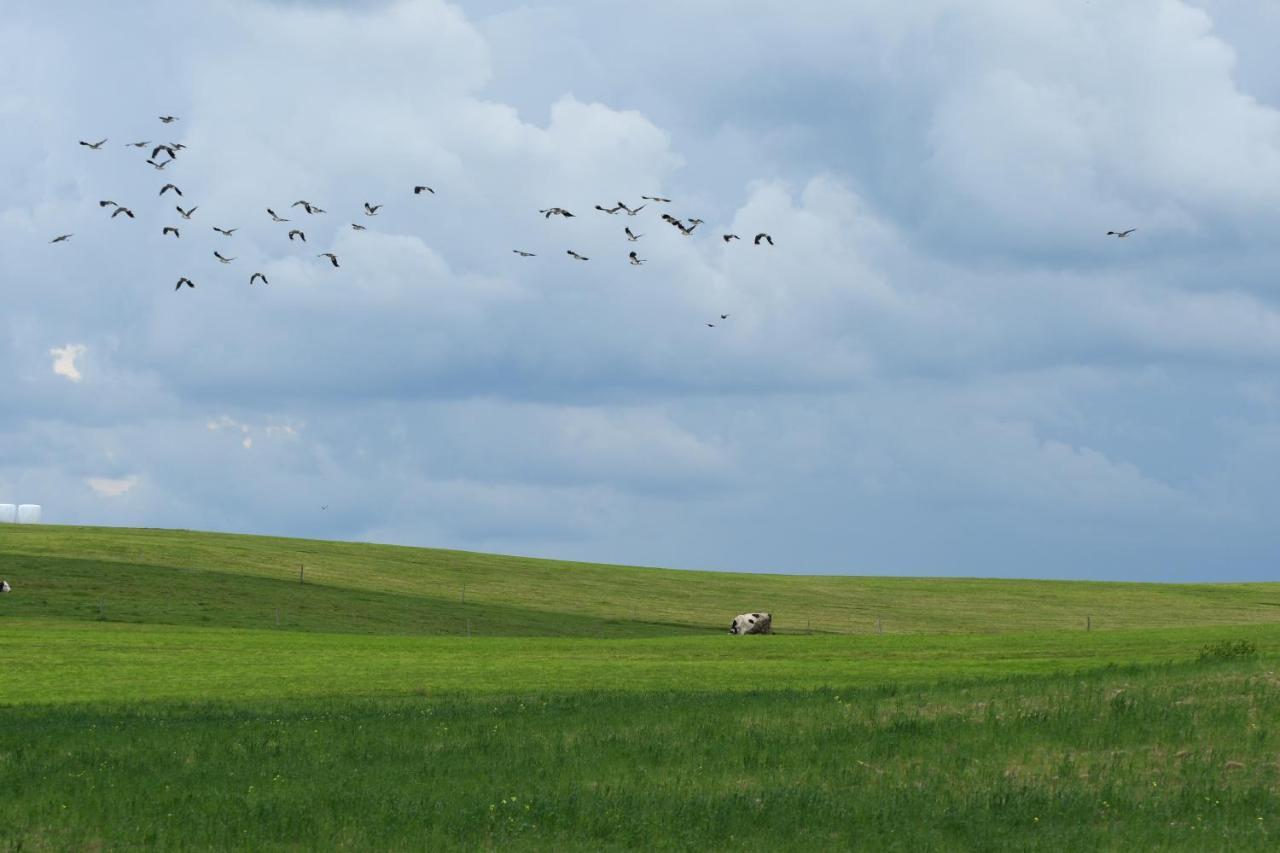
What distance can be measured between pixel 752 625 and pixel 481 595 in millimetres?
28510

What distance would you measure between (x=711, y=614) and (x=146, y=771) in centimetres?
8741

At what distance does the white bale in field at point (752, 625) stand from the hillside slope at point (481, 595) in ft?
18.9

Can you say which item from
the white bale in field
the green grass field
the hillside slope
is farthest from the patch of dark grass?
the hillside slope

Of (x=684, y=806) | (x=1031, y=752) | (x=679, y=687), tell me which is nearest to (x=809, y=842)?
(x=684, y=806)

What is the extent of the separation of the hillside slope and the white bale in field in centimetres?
577

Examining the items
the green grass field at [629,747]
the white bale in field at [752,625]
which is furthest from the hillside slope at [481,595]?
the green grass field at [629,747]

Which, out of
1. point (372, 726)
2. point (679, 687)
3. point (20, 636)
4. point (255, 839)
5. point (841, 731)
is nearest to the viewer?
point (255, 839)

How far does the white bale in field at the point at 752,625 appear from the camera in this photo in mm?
92312

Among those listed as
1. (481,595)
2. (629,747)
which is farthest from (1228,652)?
(481,595)

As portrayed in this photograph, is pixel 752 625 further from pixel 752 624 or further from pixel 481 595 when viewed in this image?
pixel 481 595

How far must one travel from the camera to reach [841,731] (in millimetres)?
30344

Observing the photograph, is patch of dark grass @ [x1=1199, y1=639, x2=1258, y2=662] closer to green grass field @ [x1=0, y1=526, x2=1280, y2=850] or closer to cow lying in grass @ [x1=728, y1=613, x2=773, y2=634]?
green grass field @ [x1=0, y1=526, x2=1280, y2=850]

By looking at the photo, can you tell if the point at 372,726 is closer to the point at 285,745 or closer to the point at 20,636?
the point at 285,745

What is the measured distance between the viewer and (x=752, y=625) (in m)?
92.9
